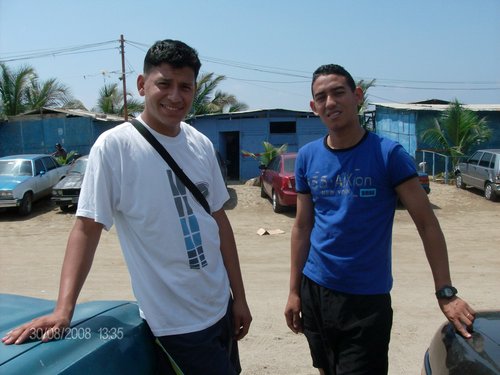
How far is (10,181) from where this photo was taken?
12.5 m

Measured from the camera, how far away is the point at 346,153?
2.35 meters

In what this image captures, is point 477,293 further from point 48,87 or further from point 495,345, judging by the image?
point 48,87

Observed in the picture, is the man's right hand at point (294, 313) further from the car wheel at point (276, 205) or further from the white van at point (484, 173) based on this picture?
the white van at point (484, 173)

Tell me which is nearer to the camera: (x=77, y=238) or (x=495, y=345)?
(x=77, y=238)

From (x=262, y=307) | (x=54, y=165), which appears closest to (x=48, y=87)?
(x=54, y=165)

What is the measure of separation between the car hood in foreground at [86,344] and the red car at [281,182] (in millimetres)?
9080

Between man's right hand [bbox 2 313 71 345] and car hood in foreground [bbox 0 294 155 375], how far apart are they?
0.07 feet

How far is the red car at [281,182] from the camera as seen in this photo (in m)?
11.1

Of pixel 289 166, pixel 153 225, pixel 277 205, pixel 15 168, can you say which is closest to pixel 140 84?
pixel 153 225

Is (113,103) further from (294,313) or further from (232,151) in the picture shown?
(294,313)

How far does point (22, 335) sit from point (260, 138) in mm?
18742

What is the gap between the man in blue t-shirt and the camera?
222 cm

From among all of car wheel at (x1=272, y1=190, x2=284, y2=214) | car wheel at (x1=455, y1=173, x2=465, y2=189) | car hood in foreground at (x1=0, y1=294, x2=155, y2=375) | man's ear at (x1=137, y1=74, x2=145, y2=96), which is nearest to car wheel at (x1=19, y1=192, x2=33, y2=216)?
car wheel at (x1=272, y1=190, x2=284, y2=214)

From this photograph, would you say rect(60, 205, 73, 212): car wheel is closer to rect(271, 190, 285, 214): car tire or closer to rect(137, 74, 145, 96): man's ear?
rect(271, 190, 285, 214): car tire
